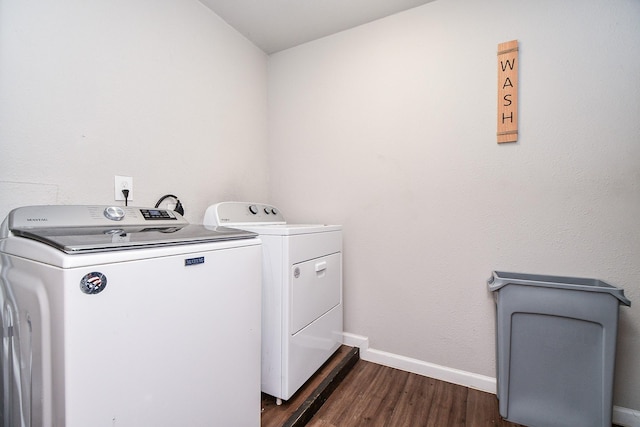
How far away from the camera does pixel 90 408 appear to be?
61 cm

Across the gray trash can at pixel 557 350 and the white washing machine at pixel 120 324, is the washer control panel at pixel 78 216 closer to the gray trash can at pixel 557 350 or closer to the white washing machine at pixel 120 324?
the white washing machine at pixel 120 324

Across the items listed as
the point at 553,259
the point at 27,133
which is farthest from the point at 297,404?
the point at 27,133

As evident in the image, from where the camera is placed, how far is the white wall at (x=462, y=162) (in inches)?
50.0

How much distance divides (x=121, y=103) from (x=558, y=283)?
2.21 m

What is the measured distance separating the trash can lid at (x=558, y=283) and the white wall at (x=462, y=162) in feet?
0.12

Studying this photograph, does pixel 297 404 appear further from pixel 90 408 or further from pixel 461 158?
pixel 461 158

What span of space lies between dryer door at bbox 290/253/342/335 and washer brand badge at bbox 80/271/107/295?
0.76 m

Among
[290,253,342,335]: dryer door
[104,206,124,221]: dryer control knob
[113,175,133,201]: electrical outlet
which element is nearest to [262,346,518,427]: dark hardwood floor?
[290,253,342,335]: dryer door

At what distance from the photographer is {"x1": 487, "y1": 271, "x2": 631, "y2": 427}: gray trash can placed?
3.74 ft

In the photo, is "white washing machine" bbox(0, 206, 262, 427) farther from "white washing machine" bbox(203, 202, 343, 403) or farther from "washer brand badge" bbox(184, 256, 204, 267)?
"white washing machine" bbox(203, 202, 343, 403)

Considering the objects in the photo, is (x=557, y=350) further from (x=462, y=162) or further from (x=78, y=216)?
(x=78, y=216)

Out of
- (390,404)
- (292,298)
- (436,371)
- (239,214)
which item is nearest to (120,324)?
(292,298)

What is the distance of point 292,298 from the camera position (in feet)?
4.23

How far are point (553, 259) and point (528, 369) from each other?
549 mm
